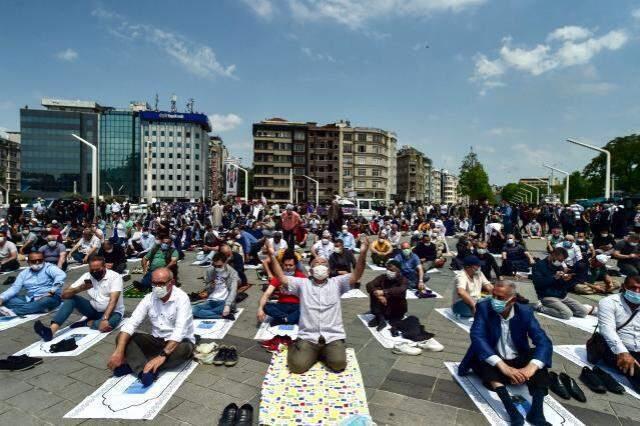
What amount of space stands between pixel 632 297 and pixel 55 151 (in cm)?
13507

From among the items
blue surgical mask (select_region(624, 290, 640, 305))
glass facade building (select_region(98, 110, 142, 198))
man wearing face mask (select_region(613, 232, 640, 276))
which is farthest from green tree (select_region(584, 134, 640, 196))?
glass facade building (select_region(98, 110, 142, 198))

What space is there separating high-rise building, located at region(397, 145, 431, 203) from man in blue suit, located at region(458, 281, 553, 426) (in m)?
109

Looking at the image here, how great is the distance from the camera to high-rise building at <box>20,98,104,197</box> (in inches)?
4257

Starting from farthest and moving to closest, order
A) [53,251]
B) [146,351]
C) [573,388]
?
[53,251], [146,351], [573,388]

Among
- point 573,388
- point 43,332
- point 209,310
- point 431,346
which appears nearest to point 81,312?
point 43,332

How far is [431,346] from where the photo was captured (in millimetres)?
Result: 5711

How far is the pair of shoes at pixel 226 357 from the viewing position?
508cm

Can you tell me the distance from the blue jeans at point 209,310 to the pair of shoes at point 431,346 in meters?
3.73

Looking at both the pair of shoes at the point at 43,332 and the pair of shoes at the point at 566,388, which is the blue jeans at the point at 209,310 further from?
the pair of shoes at the point at 566,388

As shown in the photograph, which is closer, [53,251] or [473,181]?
[53,251]

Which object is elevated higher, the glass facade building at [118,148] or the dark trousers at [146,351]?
the glass facade building at [118,148]

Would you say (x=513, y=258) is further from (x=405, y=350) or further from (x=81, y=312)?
(x=81, y=312)

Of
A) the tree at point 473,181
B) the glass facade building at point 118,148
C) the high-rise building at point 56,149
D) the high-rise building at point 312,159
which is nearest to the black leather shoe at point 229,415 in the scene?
the tree at point 473,181

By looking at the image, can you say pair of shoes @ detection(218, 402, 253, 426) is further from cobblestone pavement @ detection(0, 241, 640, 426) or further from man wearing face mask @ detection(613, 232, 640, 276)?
man wearing face mask @ detection(613, 232, 640, 276)
